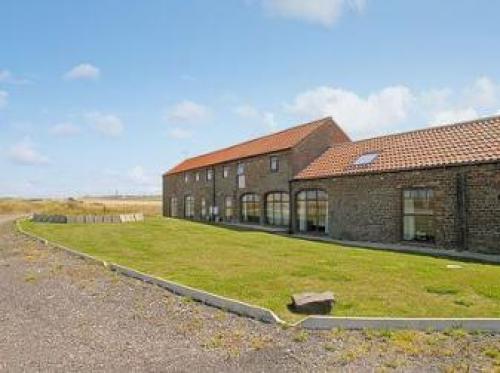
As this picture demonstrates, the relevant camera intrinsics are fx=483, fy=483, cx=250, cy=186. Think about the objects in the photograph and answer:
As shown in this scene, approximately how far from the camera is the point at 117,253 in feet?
62.2

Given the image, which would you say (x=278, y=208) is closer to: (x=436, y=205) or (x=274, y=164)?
(x=274, y=164)

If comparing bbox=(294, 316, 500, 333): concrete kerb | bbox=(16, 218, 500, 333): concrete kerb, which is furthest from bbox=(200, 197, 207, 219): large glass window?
bbox=(294, 316, 500, 333): concrete kerb

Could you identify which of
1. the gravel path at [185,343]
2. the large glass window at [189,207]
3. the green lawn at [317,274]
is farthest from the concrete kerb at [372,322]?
the large glass window at [189,207]

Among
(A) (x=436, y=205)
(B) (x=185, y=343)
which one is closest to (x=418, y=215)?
(A) (x=436, y=205)

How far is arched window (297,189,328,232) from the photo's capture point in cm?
2738

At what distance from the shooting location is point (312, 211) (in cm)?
2842

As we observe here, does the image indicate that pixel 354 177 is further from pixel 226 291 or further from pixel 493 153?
pixel 226 291

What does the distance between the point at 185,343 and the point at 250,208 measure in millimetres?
28422

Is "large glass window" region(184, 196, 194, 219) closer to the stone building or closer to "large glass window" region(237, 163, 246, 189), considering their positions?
the stone building

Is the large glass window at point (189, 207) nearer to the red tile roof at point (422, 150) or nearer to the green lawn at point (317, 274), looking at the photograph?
the red tile roof at point (422, 150)

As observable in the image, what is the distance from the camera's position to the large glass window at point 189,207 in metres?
47.9

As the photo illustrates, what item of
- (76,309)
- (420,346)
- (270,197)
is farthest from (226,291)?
(270,197)

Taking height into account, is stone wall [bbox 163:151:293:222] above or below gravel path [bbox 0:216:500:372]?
above

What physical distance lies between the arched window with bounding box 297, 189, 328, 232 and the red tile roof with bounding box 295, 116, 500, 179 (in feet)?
3.68
